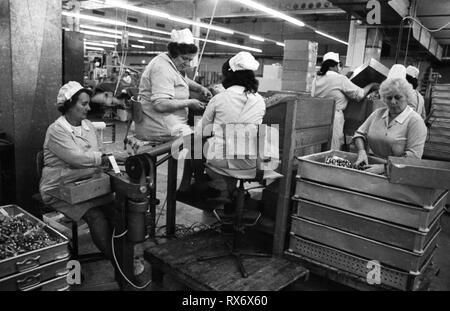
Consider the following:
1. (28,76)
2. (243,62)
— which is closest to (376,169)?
(243,62)

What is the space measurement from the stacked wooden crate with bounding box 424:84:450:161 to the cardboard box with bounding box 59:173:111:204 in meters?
4.22

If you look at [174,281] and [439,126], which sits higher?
[439,126]

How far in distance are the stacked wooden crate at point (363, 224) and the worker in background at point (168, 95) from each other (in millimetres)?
952

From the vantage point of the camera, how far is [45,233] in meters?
2.22

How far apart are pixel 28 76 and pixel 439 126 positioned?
4.90 meters

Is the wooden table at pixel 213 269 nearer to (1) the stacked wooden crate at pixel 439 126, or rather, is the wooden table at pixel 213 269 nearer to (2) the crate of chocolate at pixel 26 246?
(2) the crate of chocolate at pixel 26 246

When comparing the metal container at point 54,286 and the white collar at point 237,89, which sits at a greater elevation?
the white collar at point 237,89

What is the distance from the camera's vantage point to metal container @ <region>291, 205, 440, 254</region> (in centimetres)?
217

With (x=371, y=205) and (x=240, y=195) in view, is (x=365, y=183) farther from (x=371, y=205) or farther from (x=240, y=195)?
(x=240, y=195)

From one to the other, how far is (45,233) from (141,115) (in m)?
1.05

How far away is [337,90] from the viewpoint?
369 cm

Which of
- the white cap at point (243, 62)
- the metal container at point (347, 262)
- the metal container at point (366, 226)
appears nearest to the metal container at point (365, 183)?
the metal container at point (366, 226)

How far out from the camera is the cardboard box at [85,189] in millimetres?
2127
